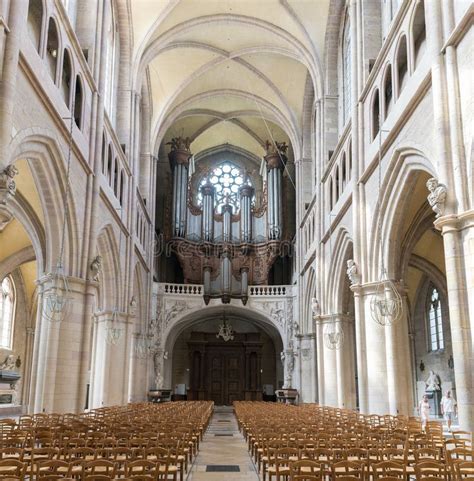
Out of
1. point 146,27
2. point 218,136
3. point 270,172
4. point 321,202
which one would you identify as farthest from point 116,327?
point 218,136

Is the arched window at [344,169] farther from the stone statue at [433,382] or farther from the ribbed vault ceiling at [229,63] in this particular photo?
the stone statue at [433,382]

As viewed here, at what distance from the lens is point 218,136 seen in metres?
43.6

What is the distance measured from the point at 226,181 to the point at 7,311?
63.2 feet

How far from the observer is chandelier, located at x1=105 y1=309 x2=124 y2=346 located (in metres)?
25.0

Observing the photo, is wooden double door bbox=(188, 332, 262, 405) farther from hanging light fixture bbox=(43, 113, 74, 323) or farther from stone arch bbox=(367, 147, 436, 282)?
hanging light fixture bbox=(43, 113, 74, 323)

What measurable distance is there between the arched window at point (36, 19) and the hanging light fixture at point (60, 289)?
8.30ft

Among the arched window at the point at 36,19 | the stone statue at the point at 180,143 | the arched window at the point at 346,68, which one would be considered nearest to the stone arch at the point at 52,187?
the arched window at the point at 36,19

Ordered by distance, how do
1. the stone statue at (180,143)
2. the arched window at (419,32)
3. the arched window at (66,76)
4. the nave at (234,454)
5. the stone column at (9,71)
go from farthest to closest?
the stone statue at (180,143) → the arched window at (66,76) → the arched window at (419,32) → the stone column at (9,71) → the nave at (234,454)

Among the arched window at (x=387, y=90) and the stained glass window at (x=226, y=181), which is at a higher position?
the stained glass window at (x=226, y=181)

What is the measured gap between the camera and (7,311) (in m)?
29.9

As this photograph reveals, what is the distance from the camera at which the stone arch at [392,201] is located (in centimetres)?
1591

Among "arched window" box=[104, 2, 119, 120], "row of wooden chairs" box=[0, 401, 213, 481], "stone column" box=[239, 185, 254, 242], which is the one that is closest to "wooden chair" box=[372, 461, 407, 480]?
"row of wooden chairs" box=[0, 401, 213, 481]

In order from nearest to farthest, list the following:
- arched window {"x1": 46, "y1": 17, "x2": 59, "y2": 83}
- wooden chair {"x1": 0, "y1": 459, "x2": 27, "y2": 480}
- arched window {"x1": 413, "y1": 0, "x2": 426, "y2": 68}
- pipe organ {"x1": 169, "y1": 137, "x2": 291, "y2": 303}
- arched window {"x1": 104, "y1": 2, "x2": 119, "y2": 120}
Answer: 1. wooden chair {"x1": 0, "y1": 459, "x2": 27, "y2": 480}
2. arched window {"x1": 413, "y1": 0, "x2": 426, "y2": 68}
3. arched window {"x1": 46, "y1": 17, "x2": 59, "y2": 83}
4. arched window {"x1": 104, "y1": 2, "x2": 119, "y2": 120}
5. pipe organ {"x1": 169, "y1": 137, "x2": 291, "y2": 303}

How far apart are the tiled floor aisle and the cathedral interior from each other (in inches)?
26.1
